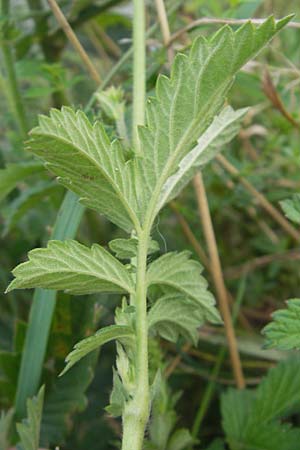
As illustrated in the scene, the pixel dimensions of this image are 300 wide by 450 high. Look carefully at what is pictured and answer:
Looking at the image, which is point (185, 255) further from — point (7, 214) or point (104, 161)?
point (7, 214)

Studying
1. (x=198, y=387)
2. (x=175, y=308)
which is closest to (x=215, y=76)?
(x=175, y=308)

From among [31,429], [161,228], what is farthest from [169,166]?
[161,228]

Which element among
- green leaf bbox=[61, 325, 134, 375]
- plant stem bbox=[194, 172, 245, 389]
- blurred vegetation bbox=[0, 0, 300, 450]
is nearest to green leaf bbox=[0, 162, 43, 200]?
blurred vegetation bbox=[0, 0, 300, 450]

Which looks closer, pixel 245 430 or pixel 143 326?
pixel 143 326

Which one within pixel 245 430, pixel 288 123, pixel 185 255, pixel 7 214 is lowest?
pixel 245 430

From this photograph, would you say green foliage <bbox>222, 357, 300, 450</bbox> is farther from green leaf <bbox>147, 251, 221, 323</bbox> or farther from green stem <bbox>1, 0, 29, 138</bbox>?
green stem <bbox>1, 0, 29, 138</bbox>

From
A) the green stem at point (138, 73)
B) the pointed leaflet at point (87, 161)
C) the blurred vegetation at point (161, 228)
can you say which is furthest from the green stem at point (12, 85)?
the pointed leaflet at point (87, 161)
